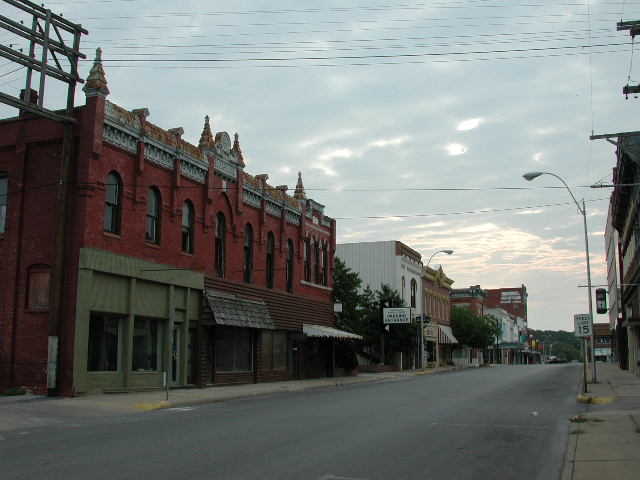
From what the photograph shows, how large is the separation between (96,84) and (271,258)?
47.6 feet

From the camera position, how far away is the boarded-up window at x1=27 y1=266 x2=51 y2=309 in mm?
21953

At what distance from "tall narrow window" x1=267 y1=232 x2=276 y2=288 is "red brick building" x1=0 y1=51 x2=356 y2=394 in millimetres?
958

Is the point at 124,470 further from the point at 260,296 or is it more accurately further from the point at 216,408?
the point at 260,296

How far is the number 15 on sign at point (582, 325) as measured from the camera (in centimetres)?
2705

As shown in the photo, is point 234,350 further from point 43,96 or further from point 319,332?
point 43,96

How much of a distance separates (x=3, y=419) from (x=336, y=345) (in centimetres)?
2648

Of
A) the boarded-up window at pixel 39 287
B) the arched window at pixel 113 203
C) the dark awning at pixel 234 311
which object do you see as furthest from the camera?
the dark awning at pixel 234 311

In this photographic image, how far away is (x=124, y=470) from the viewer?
9203 mm

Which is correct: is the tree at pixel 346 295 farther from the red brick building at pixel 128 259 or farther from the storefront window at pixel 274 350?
the red brick building at pixel 128 259

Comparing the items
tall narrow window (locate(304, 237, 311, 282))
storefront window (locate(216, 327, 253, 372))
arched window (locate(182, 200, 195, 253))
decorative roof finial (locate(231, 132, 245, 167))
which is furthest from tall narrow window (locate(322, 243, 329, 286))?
arched window (locate(182, 200, 195, 253))

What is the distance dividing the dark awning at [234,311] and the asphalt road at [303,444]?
896cm

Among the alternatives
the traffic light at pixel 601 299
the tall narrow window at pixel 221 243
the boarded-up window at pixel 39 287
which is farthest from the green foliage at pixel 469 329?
the boarded-up window at pixel 39 287

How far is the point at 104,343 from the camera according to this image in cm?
2280

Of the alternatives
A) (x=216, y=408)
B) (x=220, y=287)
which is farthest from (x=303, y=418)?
(x=220, y=287)
